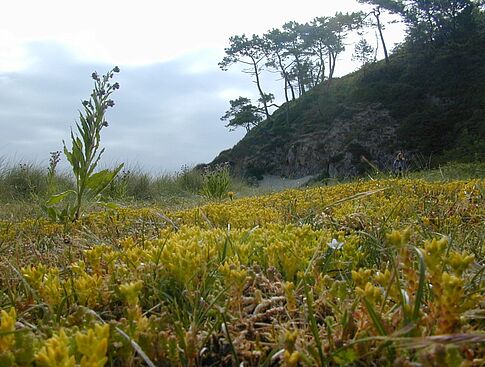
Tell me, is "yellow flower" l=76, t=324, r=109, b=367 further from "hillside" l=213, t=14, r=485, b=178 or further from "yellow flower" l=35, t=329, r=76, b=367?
"hillside" l=213, t=14, r=485, b=178

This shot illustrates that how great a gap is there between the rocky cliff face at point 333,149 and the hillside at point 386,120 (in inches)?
2.5

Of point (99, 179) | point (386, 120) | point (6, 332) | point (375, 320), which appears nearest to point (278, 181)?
point (386, 120)

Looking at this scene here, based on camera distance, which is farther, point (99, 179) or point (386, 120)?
point (386, 120)

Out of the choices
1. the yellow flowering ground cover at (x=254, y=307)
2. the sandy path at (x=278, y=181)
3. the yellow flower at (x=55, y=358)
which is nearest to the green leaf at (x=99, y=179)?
the yellow flowering ground cover at (x=254, y=307)

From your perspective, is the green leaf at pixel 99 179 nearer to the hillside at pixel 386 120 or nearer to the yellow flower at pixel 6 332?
the yellow flower at pixel 6 332

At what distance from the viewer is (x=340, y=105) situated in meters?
33.0

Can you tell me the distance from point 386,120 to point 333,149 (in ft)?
13.5

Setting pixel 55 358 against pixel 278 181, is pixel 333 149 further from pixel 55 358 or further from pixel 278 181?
pixel 55 358

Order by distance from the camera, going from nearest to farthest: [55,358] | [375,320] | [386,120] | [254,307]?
[55,358], [375,320], [254,307], [386,120]

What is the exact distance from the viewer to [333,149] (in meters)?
29.0

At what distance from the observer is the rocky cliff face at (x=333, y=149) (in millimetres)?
27141

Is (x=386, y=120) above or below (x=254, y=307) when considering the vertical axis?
above

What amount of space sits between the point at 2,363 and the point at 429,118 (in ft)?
101

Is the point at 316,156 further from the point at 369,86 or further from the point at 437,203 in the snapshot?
the point at 437,203
